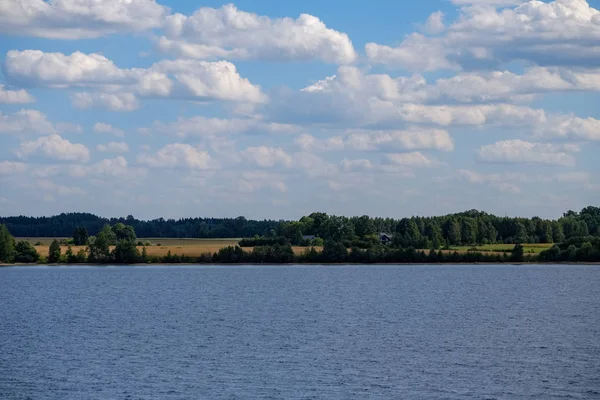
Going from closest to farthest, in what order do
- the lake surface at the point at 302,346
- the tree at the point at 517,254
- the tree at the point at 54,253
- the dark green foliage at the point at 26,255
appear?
the lake surface at the point at 302,346 → the tree at the point at 54,253 → the dark green foliage at the point at 26,255 → the tree at the point at 517,254

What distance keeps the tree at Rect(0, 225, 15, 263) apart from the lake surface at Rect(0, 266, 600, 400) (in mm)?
68977

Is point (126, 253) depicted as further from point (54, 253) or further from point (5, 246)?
point (5, 246)

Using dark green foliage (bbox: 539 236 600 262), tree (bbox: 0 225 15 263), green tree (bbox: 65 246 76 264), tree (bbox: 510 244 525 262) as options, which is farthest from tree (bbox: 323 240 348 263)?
tree (bbox: 0 225 15 263)

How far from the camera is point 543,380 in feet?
147

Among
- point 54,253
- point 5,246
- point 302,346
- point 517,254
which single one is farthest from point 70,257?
point 302,346

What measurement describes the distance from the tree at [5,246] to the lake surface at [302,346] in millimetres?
68977

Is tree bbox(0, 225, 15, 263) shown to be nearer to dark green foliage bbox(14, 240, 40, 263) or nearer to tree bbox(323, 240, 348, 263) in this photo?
dark green foliage bbox(14, 240, 40, 263)

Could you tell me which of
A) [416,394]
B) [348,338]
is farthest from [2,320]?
[416,394]

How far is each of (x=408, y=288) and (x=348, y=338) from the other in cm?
6108

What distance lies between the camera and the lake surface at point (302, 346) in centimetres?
4303

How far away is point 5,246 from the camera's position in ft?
566

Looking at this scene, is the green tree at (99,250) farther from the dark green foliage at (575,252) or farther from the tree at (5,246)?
the dark green foliage at (575,252)

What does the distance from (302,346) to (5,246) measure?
12871 cm

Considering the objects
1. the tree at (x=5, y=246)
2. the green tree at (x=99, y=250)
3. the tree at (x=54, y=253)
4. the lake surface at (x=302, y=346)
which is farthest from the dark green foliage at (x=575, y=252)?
the tree at (x=5, y=246)
